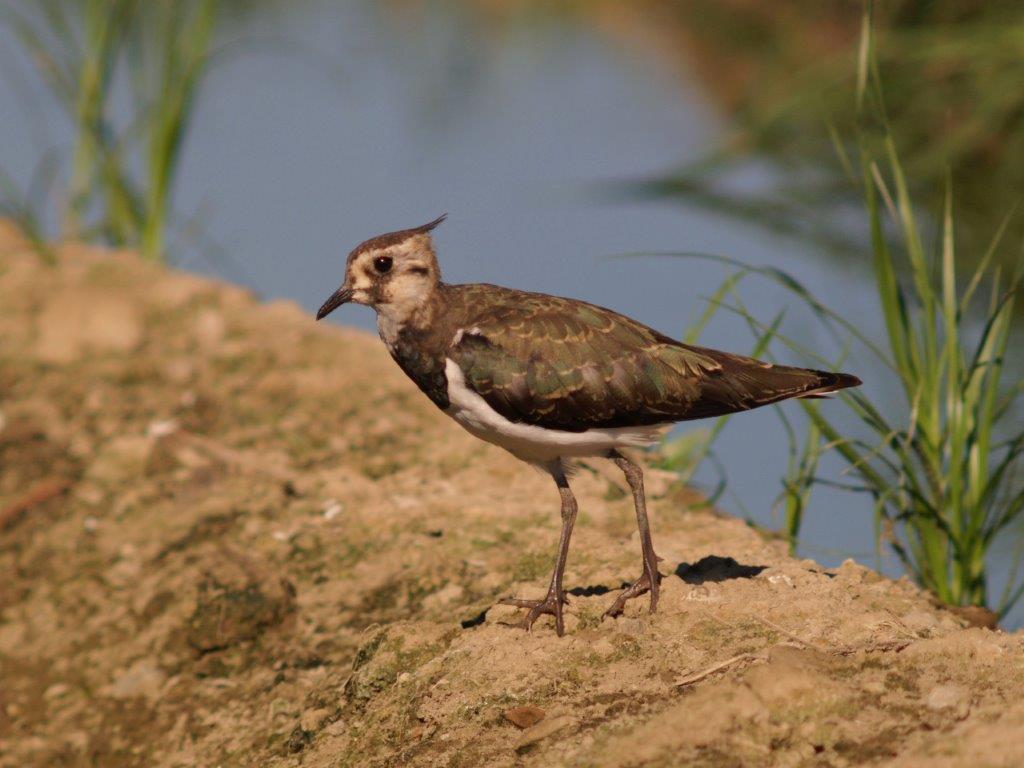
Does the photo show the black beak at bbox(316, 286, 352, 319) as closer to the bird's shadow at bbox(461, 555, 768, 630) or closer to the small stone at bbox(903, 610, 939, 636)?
the bird's shadow at bbox(461, 555, 768, 630)

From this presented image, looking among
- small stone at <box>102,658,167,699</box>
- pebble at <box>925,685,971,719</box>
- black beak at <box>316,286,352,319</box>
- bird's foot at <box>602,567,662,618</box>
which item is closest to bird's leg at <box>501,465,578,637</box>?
bird's foot at <box>602,567,662,618</box>

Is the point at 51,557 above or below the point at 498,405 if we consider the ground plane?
below

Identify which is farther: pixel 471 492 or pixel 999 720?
pixel 471 492

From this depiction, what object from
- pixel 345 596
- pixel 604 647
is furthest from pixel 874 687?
pixel 345 596

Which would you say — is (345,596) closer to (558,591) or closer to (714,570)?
(558,591)

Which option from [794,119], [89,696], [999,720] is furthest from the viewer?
[794,119]

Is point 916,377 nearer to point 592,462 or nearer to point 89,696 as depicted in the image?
point 592,462

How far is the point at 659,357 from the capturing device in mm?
5020

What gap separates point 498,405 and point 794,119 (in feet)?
24.0

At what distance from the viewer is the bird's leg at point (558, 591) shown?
4.84m

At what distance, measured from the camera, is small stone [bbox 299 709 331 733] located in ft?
15.9

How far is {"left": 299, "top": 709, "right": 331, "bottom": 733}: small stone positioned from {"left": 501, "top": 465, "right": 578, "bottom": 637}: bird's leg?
0.78m

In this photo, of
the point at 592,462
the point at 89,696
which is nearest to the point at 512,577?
the point at 592,462

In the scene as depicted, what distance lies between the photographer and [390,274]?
510 cm
